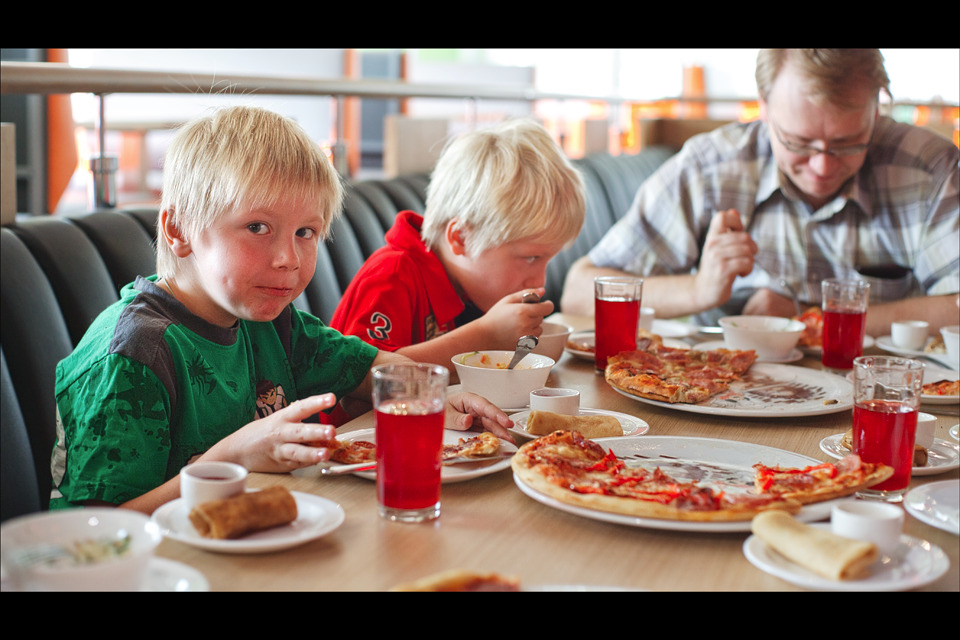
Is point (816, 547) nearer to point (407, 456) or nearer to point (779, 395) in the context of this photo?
point (407, 456)

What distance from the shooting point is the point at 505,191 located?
78.1 inches

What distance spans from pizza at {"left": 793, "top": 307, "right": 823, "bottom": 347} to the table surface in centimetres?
105

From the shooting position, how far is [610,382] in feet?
5.28

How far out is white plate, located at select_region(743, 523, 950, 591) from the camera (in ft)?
2.77

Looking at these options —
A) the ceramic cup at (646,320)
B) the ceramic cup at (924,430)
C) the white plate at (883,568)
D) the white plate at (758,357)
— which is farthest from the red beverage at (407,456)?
the ceramic cup at (646,320)

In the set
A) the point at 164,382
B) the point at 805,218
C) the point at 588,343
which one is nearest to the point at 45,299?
the point at 164,382

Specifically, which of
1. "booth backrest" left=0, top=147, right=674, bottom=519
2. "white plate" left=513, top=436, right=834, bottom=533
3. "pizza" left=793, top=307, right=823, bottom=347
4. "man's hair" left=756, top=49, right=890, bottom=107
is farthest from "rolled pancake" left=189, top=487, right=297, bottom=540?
"man's hair" left=756, top=49, right=890, bottom=107

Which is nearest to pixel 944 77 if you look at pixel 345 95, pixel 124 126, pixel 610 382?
pixel 124 126

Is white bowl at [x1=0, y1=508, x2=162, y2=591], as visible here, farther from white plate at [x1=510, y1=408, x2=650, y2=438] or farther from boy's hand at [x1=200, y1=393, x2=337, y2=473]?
white plate at [x1=510, y1=408, x2=650, y2=438]

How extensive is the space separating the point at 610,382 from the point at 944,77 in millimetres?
9377

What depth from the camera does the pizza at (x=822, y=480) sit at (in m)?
1.03

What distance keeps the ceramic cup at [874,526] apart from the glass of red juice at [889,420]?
232 millimetres

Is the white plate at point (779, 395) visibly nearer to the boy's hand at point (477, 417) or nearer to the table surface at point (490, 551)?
A: the boy's hand at point (477, 417)
